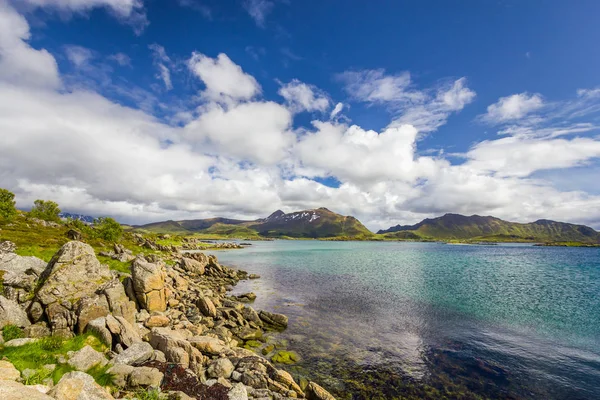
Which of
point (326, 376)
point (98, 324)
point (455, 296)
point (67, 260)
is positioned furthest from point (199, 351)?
point (455, 296)

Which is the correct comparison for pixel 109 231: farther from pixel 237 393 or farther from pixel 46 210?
pixel 237 393

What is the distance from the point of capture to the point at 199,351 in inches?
853

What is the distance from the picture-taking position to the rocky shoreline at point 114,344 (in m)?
13.5

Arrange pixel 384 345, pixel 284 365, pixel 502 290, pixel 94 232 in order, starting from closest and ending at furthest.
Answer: pixel 284 365
pixel 384 345
pixel 502 290
pixel 94 232

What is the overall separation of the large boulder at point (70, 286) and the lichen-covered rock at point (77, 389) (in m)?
9.76

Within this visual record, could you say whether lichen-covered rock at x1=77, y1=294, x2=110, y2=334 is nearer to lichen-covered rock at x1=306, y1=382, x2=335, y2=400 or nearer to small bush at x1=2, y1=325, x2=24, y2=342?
small bush at x1=2, y1=325, x2=24, y2=342

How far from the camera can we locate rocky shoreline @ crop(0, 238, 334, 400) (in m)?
13.5

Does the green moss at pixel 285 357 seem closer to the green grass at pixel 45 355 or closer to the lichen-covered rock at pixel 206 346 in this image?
the lichen-covered rock at pixel 206 346

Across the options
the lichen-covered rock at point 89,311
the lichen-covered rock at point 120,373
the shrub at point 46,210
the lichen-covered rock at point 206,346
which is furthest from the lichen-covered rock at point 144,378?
the shrub at point 46,210

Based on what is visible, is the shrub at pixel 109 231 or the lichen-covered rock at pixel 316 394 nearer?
the lichen-covered rock at pixel 316 394

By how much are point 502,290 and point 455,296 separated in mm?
14303

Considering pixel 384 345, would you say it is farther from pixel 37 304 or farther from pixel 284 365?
pixel 37 304

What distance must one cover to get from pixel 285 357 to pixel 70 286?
62.8ft

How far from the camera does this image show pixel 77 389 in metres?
10.9
